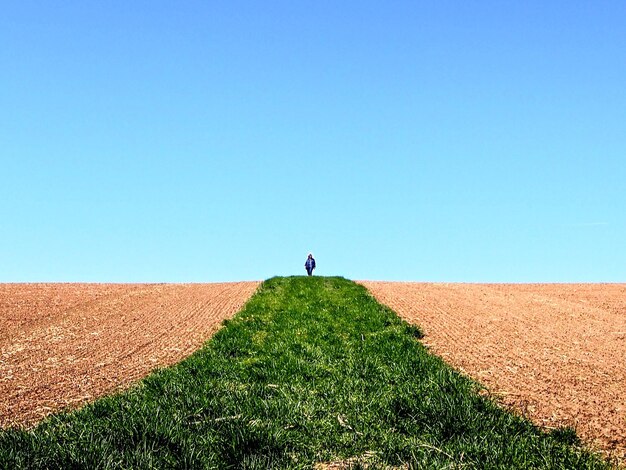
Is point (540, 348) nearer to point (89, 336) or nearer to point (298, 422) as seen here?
point (298, 422)

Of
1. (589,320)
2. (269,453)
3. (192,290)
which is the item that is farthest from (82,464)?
(192,290)

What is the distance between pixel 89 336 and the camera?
15.3 m

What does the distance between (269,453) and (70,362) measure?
7.95m

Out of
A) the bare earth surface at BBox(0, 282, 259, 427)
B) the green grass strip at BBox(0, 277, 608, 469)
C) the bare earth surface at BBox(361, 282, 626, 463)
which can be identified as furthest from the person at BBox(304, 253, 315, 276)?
the green grass strip at BBox(0, 277, 608, 469)

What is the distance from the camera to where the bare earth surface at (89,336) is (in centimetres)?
988

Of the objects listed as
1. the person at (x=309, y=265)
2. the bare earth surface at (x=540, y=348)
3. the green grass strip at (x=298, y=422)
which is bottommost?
the green grass strip at (x=298, y=422)

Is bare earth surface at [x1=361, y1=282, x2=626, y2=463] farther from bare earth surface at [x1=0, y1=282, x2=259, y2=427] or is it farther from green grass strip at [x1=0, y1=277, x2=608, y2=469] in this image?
bare earth surface at [x1=0, y1=282, x2=259, y2=427]

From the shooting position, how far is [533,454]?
6.11 metres

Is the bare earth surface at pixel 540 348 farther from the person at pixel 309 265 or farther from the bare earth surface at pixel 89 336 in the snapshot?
the person at pixel 309 265

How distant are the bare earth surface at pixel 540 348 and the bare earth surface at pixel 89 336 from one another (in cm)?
622

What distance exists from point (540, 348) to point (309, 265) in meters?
22.2

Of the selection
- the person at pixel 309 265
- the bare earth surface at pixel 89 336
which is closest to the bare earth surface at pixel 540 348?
the bare earth surface at pixel 89 336

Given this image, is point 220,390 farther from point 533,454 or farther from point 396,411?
point 533,454

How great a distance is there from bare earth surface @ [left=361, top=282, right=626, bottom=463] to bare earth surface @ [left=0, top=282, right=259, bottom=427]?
622cm
